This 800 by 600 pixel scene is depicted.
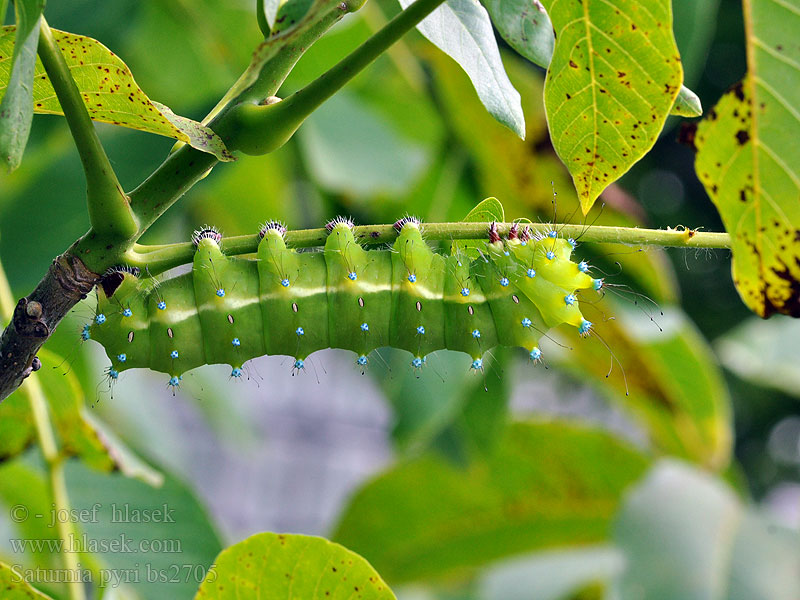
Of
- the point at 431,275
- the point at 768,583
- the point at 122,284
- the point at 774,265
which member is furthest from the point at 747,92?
the point at 768,583

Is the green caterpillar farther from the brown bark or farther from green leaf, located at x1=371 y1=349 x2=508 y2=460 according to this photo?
green leaf, located at x1=371 y1=349 x2=508 y2=460

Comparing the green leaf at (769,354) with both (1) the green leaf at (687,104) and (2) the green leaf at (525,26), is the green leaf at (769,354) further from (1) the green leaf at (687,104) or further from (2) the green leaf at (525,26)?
(2) the green leaf at (525,26)

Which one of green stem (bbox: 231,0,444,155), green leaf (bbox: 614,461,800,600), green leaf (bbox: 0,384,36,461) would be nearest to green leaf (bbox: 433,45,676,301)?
green leaf (bbox: 614,461,800,600)

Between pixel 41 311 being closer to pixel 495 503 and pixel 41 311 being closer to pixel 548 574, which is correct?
pixel 495 503

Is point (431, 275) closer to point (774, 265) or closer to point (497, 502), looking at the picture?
point (774, 265)

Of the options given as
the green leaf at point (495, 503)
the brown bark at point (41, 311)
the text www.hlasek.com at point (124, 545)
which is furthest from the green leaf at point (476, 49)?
the green leaf at point (495, 503)

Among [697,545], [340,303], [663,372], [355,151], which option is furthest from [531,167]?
[340,303]
